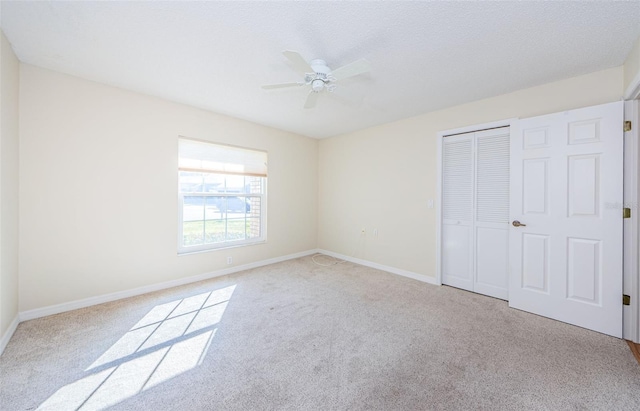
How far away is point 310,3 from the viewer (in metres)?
1.59

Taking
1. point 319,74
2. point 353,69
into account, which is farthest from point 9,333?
point 353,69

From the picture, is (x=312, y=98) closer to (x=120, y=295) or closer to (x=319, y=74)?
(x=319, y=74)

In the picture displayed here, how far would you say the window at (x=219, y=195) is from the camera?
3.50 metres

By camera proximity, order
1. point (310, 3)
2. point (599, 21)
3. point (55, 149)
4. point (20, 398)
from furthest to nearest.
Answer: point (55, 149) → point (599, 21) → point (310, 3) → point (20, 398)

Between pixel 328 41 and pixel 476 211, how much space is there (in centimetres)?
276

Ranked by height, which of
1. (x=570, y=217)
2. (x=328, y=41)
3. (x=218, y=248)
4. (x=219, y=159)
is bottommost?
(x=218, y=248)

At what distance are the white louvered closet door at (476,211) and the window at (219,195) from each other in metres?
3.01

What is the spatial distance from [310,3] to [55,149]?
292cm

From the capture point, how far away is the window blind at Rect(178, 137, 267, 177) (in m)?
3.46

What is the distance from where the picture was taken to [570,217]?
242 cm

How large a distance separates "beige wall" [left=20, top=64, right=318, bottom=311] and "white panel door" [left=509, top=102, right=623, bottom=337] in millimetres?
3981

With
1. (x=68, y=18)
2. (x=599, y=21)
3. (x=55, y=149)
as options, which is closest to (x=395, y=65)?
(x=599, y=21)

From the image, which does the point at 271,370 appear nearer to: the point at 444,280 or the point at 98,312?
the point at 98,312

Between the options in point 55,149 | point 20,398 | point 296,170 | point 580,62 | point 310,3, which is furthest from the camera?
point 296,170
